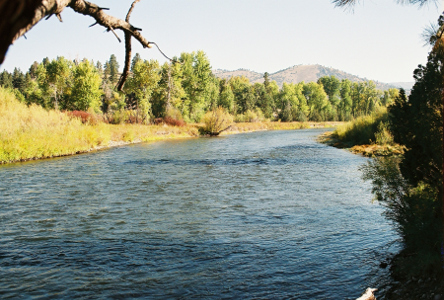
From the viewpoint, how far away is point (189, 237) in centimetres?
870

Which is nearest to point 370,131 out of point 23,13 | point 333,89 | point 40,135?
point 40,135

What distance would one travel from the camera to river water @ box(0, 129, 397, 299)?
6.20 m

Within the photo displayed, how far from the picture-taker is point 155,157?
82.1 ft

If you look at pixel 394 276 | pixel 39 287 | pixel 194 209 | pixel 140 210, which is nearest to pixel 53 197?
pixel 140 210

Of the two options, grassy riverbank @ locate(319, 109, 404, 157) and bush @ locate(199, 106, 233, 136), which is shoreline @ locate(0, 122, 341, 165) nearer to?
bush @ locate(199, 106, 233, 136)

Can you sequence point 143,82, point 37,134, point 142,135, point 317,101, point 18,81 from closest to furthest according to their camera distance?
point 37,134
point 142,135
point 143,82
point 18,81
point 317,101

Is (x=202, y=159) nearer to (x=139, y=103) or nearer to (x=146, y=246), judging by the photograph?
(x=146, y=246)

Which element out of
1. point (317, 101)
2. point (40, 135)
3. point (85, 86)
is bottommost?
point (40, 135)

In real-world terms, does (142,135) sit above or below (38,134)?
below

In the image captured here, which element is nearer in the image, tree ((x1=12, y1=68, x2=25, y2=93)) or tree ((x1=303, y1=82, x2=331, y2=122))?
tree ((x1=12, y1=68, x2=25, y2=93))

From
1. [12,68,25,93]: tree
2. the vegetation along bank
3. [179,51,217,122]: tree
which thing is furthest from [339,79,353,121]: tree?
the vegetation along bank

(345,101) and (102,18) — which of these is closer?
(102,18)

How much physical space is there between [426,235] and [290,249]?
2854 millimetres

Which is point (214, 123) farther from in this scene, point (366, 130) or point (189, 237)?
point (189, 237)
